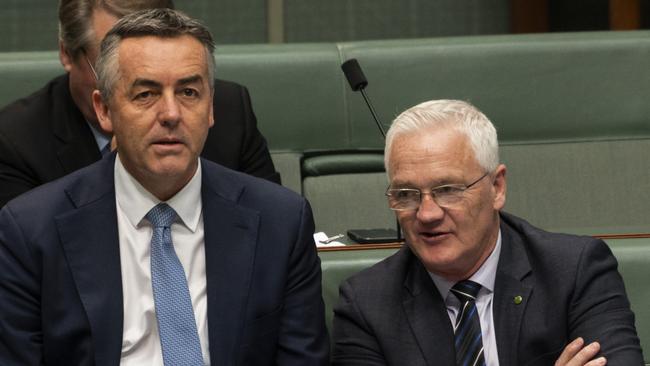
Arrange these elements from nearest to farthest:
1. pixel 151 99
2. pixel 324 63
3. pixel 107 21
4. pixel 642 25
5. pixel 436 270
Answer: pixel 151 99
pixel 436 270
pixel 107 21
pixel 324 63
pixel 642 25

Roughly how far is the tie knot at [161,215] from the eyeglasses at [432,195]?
300 mm

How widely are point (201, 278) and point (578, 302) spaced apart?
513 millimetres

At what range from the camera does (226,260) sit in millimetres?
1556

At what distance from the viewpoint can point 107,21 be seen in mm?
1995

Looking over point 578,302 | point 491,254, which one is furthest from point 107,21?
point 578,302

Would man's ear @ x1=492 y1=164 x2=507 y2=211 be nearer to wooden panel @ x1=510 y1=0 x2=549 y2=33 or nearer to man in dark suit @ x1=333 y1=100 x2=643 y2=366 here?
man in dark suit @ x1=333 y1=100 x2=643 y2=366

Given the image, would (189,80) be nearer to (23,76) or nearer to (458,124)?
(458,124)

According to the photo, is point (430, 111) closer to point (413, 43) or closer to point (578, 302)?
point (578, 302)

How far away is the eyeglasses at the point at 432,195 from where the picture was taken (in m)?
1.59

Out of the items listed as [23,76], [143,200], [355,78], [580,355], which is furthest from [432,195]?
[23,76]

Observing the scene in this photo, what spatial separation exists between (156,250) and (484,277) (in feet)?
1.50

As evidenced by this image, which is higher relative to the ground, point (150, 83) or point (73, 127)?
point (150, 83)

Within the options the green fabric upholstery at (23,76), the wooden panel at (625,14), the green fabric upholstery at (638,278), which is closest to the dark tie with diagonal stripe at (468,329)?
the green fabric upholstery at (638,278)

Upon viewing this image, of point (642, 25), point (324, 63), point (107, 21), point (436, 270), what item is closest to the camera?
point (436, 270)
